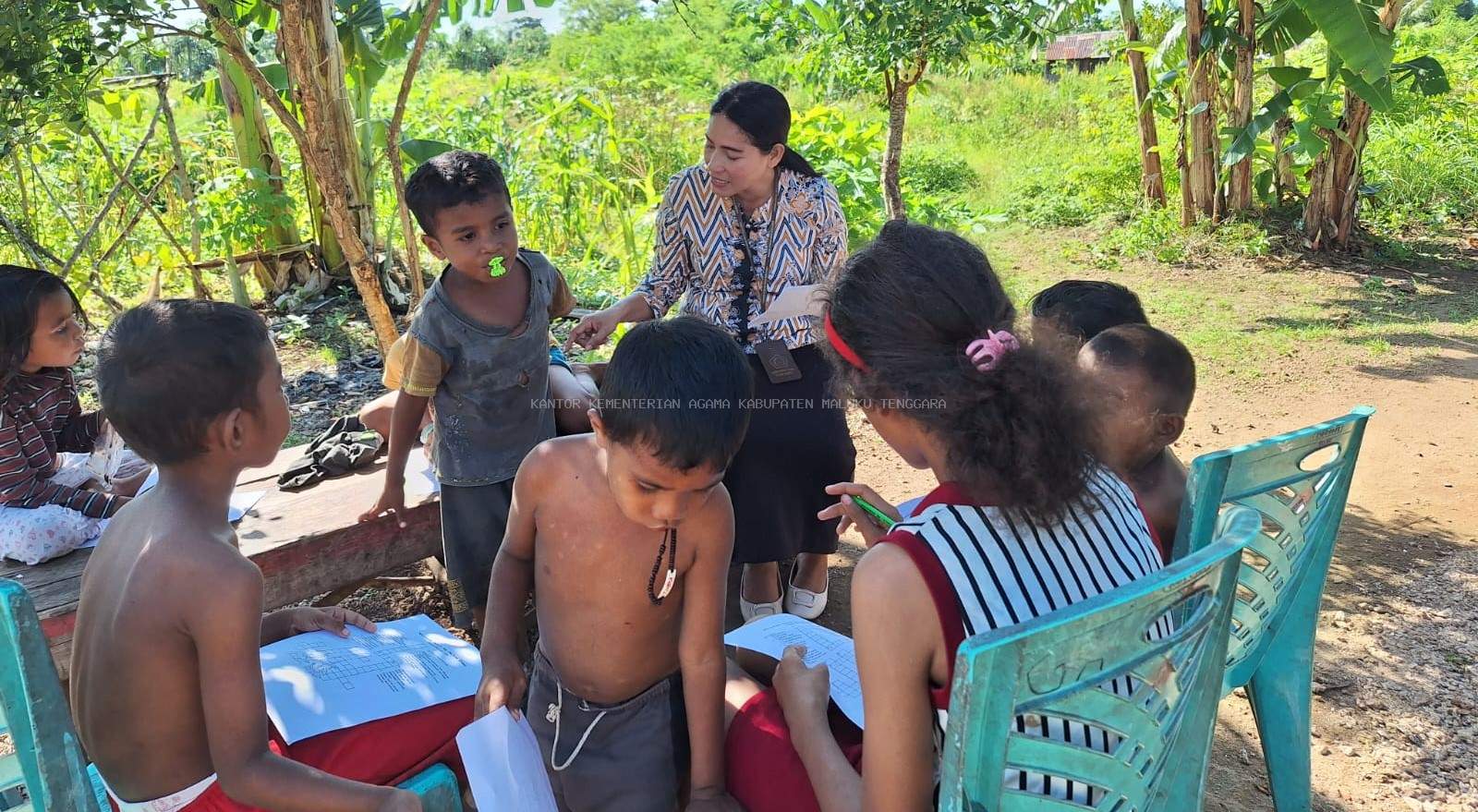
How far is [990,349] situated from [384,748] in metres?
1.23

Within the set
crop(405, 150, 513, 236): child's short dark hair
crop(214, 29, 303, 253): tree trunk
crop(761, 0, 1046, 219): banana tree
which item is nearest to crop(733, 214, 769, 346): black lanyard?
crop(405, 150, 513, 236): child's short dark hair

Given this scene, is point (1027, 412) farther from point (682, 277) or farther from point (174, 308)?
point (682, 277)

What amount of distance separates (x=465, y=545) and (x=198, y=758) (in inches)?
42.1

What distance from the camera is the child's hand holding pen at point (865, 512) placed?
5.59ft

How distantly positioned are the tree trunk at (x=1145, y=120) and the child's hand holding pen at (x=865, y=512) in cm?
668

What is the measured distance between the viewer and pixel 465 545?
2.50m

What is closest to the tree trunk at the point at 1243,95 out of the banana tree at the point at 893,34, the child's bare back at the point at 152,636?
the banana tree at the point at 893,34

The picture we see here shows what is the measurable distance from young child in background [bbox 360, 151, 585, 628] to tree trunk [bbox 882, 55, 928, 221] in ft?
10.9

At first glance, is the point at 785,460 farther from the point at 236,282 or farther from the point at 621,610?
the point at 236,282

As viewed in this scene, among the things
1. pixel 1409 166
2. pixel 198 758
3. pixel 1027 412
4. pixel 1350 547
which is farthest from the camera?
pixel 1409 166

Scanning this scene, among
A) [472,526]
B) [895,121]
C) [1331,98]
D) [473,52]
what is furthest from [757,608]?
[473,52]

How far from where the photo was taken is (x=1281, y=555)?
1.70m

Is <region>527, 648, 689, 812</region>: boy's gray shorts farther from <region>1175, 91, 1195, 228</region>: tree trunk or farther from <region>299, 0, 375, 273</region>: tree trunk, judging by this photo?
<region>1175, 91, 1195, 228</region>: tree trunk

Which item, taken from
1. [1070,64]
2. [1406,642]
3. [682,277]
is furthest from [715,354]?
[1070,64]
